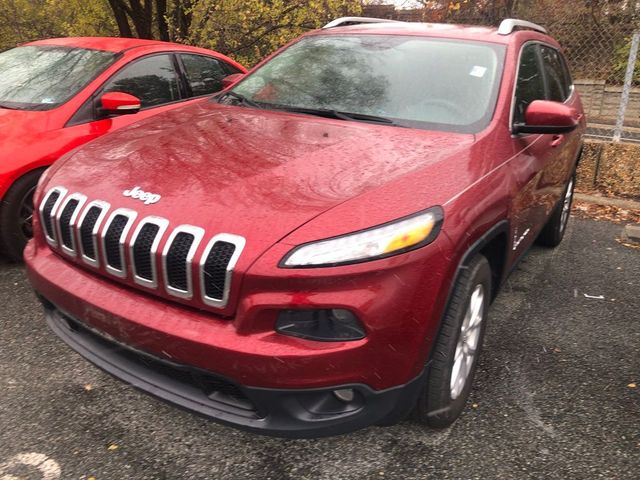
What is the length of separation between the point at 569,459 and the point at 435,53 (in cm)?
214

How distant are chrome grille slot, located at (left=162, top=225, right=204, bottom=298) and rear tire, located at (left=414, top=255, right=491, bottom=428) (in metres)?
0.94

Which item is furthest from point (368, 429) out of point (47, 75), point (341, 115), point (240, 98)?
point (47, 75)

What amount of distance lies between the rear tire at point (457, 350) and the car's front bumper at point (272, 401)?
0.15 metres

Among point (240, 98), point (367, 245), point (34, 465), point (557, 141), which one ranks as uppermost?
point (240, 98)

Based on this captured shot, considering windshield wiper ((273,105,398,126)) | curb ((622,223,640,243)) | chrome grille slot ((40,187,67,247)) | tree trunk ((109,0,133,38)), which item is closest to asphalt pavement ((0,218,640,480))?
chrome grille slot ((40,187,67,247))

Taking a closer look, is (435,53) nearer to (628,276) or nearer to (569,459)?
(569,459)

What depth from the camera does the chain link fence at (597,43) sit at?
7133 mm

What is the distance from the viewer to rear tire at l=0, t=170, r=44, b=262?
3.62m

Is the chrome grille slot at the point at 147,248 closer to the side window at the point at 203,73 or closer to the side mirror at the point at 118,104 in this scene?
the side mirror at the point at 118,104

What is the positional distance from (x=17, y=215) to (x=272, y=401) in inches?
107

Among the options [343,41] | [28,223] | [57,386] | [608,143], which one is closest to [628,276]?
[608,143]

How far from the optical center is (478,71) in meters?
2.92

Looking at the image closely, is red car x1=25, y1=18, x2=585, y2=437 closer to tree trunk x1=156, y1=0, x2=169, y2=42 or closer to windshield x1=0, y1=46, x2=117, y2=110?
windshield x1=0, y1=46, x2=117, y2=110

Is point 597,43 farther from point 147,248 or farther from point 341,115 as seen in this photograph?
point 147,248
